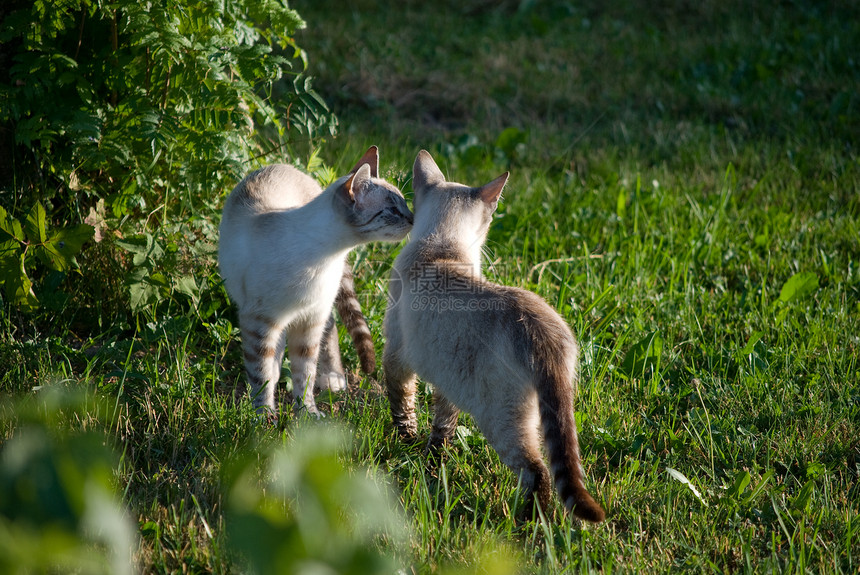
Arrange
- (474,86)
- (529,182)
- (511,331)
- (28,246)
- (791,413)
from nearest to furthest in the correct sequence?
(511,331)
(28,246)
(791,413)
(529,182)
(474,86)

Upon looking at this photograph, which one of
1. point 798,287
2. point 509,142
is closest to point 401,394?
point 798,287

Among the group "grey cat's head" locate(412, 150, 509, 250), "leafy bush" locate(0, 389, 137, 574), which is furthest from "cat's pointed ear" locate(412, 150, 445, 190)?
"leafy bush" locate(0, 389, 137, 574)

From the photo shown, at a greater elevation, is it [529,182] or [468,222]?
[468,222]

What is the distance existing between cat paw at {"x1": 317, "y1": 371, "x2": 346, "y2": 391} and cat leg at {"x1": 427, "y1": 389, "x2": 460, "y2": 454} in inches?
25.8

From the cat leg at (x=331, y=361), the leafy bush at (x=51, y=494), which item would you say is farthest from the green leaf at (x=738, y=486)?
the leafy bush at (x=51, y=494)

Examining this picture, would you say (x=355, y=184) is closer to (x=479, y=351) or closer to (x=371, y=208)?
(x=371, y=208)

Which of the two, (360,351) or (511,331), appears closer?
(511,331)

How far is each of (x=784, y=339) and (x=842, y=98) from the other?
368 centimetres

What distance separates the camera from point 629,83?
21.8ft

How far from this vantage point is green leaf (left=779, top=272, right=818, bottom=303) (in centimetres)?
384

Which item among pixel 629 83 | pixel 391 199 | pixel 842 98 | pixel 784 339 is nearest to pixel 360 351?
pixel 391 199

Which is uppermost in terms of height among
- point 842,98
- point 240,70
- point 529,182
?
point 240,70

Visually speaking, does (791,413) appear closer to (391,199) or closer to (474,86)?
(391,199)

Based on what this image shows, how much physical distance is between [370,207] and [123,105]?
114 centimetres
